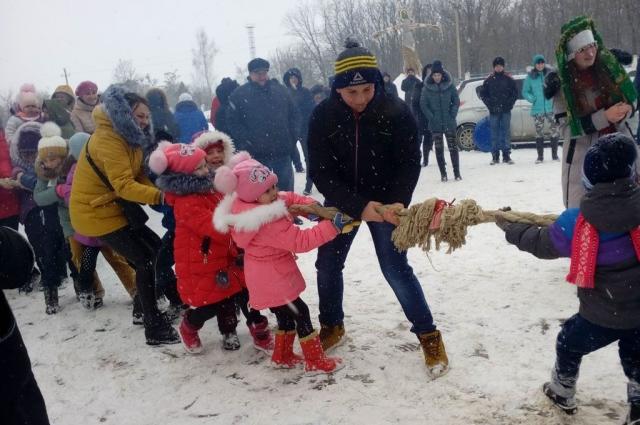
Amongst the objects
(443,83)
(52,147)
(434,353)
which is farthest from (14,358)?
(443,83)

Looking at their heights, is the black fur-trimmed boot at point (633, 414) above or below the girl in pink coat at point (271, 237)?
below

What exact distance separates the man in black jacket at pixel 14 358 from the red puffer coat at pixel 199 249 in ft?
5.35

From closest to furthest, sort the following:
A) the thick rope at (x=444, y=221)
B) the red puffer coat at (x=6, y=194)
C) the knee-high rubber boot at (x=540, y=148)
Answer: the thick rope at (x=444, y=221) < the red puffer coat at (x=6, y=194) < the knee-high rubber boot at (x=540, y=148)

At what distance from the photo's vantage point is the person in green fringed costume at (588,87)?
3.65m

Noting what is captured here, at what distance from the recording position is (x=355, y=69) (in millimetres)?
3023

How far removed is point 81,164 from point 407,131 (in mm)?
2444

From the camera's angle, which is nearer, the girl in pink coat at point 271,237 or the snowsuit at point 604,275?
the snowsuit at point 604,275

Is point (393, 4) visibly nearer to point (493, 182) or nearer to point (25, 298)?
point (493, 182)

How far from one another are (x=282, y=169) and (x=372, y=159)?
3.84 metres

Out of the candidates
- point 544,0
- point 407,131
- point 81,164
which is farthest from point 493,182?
point 544,0

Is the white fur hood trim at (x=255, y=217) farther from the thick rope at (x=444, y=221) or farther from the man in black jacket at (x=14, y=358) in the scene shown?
the man in black jacket at (x=14, y=358)

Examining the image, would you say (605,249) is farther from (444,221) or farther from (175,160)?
(175,160)

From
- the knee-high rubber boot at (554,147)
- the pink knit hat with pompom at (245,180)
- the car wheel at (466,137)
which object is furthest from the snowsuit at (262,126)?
the car wheel at (466,137)

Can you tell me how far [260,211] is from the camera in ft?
10.1
